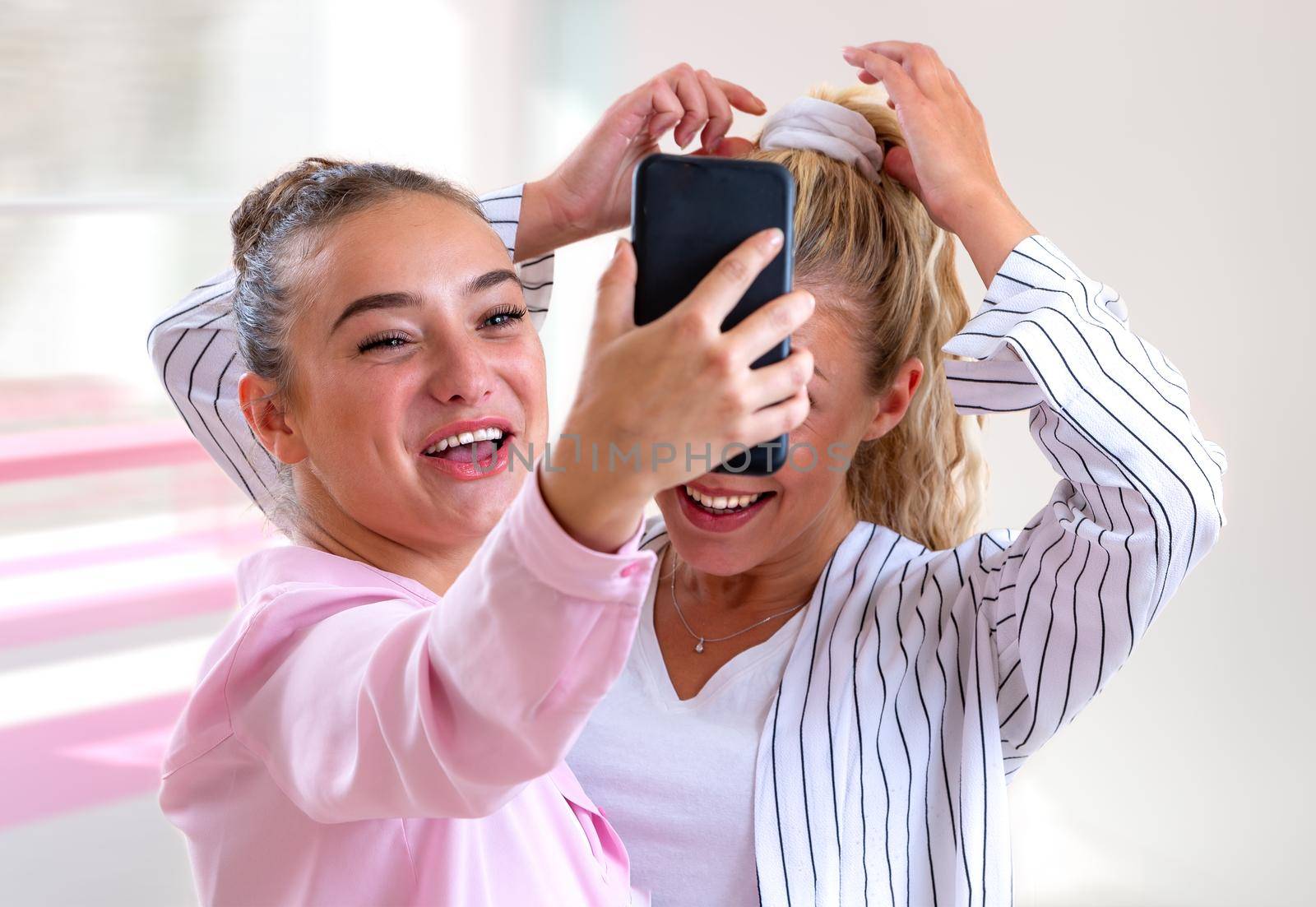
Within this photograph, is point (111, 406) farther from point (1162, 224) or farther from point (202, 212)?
point (1162, 224)

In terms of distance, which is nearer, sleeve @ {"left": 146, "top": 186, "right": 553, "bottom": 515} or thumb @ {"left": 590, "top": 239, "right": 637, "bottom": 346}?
thumb @ {"left": 590, "top": 239, "right": 637, "bottom": 346}

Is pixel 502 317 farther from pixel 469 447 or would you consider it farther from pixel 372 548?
pixel 372 548

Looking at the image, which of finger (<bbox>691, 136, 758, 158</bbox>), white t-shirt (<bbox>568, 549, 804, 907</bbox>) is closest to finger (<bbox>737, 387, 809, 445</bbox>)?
white t-shirt (<bbox>568, 549, 804, 907</bbox>)

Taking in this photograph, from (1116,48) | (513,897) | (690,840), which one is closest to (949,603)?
(690,840)

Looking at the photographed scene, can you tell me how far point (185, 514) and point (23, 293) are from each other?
59cm

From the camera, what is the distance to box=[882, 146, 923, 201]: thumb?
4.31 ft

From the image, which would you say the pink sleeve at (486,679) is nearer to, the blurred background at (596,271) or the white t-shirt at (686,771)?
the white t-shirt at (686,771)

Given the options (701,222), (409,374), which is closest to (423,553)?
(409,374)

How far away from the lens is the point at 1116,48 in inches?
84.5

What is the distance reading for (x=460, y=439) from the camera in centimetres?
97

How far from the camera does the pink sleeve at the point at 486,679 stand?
58 cm

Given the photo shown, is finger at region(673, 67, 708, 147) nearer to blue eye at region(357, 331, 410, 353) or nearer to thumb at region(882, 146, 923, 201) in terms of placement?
thumb at region(882, 146, 923, 201)

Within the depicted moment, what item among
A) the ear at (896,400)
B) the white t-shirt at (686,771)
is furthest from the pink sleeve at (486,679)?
the ear at (896,400)

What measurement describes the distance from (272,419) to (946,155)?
71 centimetres
